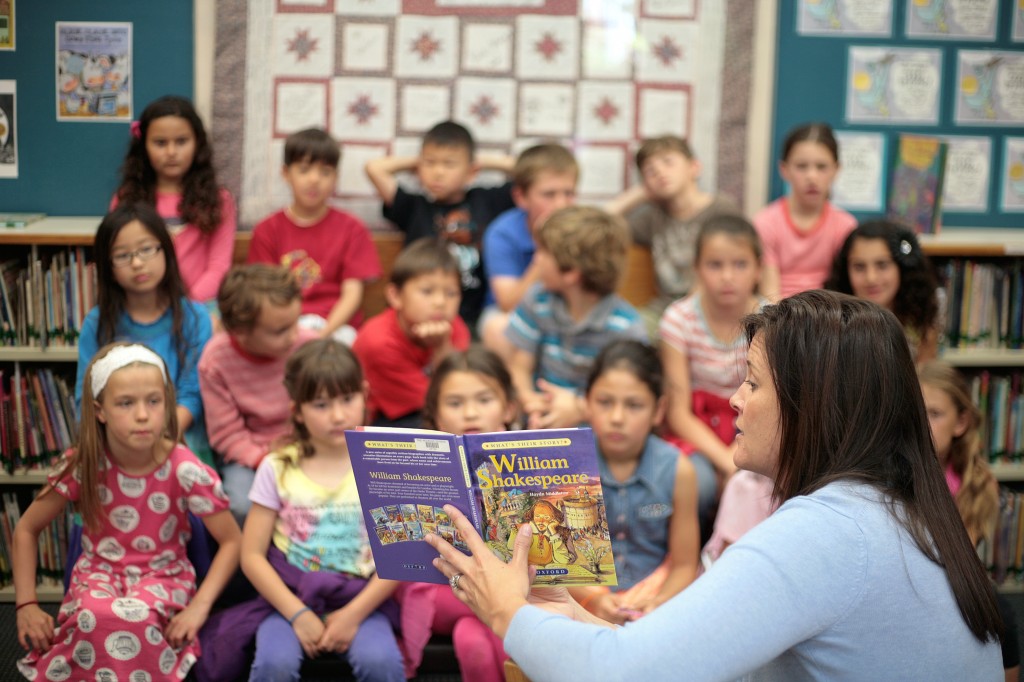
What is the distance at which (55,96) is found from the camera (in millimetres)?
3461

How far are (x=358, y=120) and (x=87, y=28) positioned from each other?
96cm

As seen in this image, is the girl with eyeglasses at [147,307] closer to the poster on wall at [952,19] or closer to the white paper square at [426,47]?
the white paper square at [426,47]

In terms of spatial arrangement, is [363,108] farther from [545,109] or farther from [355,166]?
[545,109]

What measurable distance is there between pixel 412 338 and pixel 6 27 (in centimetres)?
169

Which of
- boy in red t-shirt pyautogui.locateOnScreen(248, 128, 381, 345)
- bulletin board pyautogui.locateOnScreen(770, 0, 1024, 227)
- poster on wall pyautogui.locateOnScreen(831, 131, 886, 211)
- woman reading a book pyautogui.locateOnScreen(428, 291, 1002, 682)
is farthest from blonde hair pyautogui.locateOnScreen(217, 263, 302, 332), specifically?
poster on wall pyautogui.locateOnScreen(831, 131, 886, 211)

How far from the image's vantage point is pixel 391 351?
320 centimetres

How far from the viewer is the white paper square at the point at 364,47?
374cm

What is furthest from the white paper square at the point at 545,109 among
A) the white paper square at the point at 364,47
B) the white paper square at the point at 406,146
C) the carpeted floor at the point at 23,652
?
the carpeted floor at the point at 23,652

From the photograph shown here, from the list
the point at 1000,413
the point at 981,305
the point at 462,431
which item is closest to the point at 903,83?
the point at 981,305

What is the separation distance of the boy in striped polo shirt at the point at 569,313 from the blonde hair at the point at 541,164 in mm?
372

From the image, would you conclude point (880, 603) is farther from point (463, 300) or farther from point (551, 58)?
point (551, 58)

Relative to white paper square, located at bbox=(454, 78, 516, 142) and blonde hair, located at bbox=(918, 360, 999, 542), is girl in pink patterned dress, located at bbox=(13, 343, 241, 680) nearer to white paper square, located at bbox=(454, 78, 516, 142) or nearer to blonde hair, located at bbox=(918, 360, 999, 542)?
white paper square, located at bbox=(454, 78, 516, 142)

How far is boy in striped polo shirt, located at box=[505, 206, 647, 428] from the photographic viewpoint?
3092mm

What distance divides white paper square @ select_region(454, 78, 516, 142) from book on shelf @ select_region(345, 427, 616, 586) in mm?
2271
